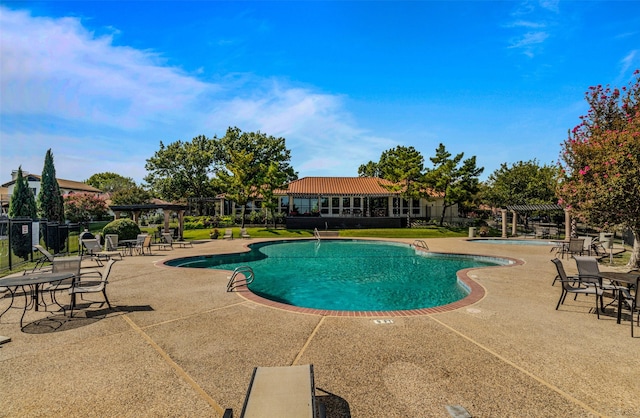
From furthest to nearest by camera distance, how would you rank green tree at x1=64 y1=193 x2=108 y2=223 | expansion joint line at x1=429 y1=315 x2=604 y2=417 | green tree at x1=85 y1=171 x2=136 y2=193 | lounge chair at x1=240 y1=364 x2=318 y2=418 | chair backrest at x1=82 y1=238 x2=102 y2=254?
green tree at x1=85 y1=171 x2=136 y2=193 < green tree at x1=64 y1=193 x2=108 y2=223 < chair backrest at x1=82 y1=238 x2=102 y2=254 < expansion joint line at x1=429 y1=315 x2=604 y2=417 < lounge chair at x1=240 y1=364 x2=318 y2=418

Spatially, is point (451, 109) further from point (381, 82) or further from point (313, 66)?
point (313, 66)

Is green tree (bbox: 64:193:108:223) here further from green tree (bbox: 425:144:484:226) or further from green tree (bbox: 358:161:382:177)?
green tree (bbox: 358:161:382:177)

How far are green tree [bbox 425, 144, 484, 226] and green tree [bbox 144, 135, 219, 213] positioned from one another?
3068 cm

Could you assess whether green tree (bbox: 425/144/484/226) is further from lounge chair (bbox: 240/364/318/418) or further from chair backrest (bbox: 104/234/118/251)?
lounge chair (bbox: 240/364/318/418)

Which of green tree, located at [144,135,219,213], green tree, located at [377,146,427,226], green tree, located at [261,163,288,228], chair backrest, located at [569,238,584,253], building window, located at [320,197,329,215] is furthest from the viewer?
green tree, located at [144,135,219,213]

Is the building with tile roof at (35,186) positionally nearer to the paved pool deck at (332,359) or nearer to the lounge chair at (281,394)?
the paved pool deck at (332,359)

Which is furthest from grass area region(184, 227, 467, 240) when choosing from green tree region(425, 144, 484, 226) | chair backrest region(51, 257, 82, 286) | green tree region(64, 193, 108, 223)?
chair backrest region(51, 257, 82, 286)

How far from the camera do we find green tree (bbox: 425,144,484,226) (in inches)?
1266

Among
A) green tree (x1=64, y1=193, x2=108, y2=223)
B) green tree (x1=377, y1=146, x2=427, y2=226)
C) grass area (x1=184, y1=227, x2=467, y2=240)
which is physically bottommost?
grass area (x1=184, y1=227, x2=467, y2=240)

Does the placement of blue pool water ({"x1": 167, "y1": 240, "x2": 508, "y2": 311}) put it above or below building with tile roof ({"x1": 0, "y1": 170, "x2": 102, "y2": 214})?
below

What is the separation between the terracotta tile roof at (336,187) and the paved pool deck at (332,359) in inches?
1136

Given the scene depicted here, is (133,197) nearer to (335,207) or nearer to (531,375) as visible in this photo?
(335,207)

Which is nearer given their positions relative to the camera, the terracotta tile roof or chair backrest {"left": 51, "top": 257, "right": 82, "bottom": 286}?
chair backrest {"left": 51, "top": 257, "right": 82, "bottom": 286}

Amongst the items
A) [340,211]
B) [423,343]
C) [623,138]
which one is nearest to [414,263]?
[623,138]
